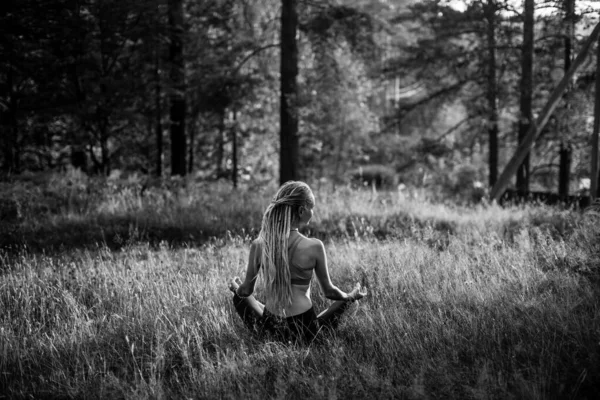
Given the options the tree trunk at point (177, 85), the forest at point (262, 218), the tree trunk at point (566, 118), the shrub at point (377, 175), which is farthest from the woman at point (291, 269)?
the shrub at point (377, 175)

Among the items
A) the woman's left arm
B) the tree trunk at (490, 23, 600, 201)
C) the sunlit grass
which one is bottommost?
the sunlit grass

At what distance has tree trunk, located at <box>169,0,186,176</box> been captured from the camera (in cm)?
1391

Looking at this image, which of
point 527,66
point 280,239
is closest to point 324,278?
point 280,239

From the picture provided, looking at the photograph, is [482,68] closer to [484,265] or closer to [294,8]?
[294,8]

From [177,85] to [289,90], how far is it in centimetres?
353

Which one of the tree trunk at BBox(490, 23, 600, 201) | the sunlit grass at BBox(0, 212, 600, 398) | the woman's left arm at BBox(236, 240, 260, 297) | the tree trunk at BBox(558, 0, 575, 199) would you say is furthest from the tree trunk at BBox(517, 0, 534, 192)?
the woman's left arm at BBox(236, 240, 260, 297)

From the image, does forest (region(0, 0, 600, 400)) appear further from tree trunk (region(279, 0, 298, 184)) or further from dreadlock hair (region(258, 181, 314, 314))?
dreadlock hair (region(258, 181, 314, 314))

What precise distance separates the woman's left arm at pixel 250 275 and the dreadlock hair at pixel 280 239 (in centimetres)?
7

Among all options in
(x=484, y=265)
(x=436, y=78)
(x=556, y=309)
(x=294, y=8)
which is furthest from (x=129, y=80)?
(x=556, y=309)

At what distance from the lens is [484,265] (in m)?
5.43

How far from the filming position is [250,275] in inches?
153

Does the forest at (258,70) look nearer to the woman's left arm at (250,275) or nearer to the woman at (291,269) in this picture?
the woman at (291,269)

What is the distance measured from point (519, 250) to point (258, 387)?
3.92m

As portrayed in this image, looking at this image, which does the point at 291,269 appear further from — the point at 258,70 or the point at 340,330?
the point at 258,70
